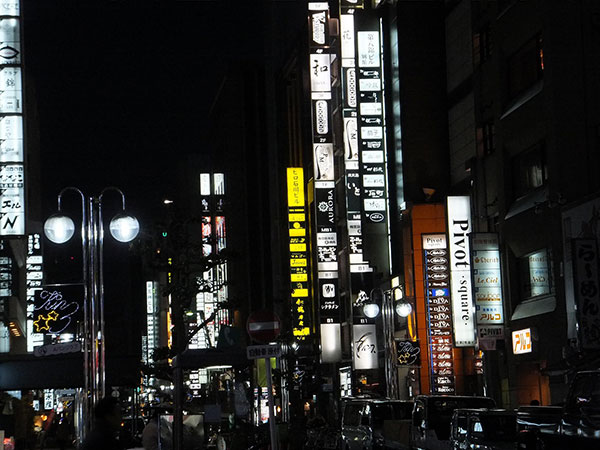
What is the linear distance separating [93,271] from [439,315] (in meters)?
20.3

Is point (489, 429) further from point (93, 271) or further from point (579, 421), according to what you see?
point (93, 271)

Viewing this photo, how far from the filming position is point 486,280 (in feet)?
113

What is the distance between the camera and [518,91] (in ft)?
114

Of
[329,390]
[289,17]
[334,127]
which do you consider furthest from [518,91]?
[289,17]

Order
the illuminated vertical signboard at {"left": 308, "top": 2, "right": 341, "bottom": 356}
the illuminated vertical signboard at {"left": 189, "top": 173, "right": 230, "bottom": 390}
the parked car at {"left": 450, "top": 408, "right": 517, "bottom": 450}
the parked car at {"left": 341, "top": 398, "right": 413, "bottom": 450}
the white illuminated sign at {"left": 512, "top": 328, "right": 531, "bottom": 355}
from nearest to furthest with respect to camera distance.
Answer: the parked car at {"left": 450, "top": 408, "right": 517, "bottom": 450} < the parked car at {"left": 341, "top": 398, "right": 413, "bottom": 450} < the white illuminated sign at {"left": 512, "top": 328, "right": 531, "bottom": 355} < the illuminated vertical signboard at {"left": 308, "top": 2, "right": 341, "bottom": 356} < the illuminated vertical signboard at {"left": 189, "top": 173, "right": 230, "bottom": 390}

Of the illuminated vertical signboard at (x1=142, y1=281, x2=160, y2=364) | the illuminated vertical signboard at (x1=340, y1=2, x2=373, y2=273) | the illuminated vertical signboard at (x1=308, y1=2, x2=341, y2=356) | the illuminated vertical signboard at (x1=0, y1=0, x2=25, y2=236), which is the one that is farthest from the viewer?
the illuminated vertical signboard at (x1=142, y1=281, x2=160, y2=364)

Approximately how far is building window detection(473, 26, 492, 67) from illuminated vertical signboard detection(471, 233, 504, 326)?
7.32m

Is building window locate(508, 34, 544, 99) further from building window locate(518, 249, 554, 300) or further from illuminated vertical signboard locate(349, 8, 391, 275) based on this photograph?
illuminated vertical signboard locate(349, 8, 391, 275)

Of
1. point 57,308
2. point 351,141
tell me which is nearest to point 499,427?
point 57,308

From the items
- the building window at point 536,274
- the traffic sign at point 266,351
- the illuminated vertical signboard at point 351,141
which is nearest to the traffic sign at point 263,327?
the traffic sign at point 266,351

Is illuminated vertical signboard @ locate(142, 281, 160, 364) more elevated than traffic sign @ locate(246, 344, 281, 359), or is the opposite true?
illuminated vertical signboard @ locate(142, 281, 160, 364)

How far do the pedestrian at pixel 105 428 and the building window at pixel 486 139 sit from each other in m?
29.2

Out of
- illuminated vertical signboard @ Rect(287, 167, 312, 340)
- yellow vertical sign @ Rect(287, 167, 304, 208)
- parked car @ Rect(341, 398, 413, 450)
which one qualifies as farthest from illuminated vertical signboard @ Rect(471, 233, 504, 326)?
yellow vertical sign @ Rect(287, 167, 304, 208)

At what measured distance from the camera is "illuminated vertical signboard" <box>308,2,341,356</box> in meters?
53.1
